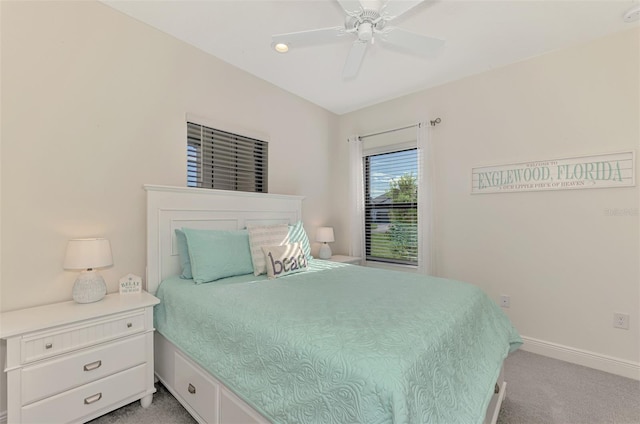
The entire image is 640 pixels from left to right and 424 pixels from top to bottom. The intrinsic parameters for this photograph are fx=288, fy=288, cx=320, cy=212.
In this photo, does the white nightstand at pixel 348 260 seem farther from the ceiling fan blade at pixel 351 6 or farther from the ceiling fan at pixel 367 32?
the ceiling fan blade at pixel 351 6

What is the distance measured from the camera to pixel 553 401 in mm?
1923

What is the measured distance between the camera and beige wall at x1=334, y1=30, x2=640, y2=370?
2.27m

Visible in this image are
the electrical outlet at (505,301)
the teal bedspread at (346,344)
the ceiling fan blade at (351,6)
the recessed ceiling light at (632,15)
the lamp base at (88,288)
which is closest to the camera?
the teal bedspread at (346,344)

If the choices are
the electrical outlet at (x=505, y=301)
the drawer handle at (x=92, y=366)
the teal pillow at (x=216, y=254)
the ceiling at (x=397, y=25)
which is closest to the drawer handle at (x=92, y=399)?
the drawer handle at (x=92, y=366)

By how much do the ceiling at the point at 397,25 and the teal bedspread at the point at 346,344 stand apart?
1667 millimetres

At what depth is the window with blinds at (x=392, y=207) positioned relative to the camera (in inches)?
136

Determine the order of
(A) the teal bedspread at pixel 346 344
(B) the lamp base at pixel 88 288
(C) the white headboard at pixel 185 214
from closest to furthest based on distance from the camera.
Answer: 1. (A) the teal bedspread at pixel 346 344
2. (B) the lamp base at pixel 88 288
3. (C) the white headboard at pixel 185 214

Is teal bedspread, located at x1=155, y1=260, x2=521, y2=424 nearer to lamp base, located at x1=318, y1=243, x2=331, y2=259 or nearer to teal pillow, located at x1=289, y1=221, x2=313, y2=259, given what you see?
teal pillow, located at x1=289, y1=221, x2=313, y2=259

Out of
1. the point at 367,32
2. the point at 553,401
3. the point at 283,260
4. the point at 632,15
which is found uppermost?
the point at 632,15

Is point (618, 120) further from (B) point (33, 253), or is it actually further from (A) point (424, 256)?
(B) point (33, 253)

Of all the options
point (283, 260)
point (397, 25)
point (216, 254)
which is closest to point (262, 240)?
point (283, 260)

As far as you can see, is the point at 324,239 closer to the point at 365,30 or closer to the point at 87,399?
the point at 365,30

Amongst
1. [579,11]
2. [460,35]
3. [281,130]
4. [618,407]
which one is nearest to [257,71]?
[281,130]

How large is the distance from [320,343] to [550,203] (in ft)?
8.39
